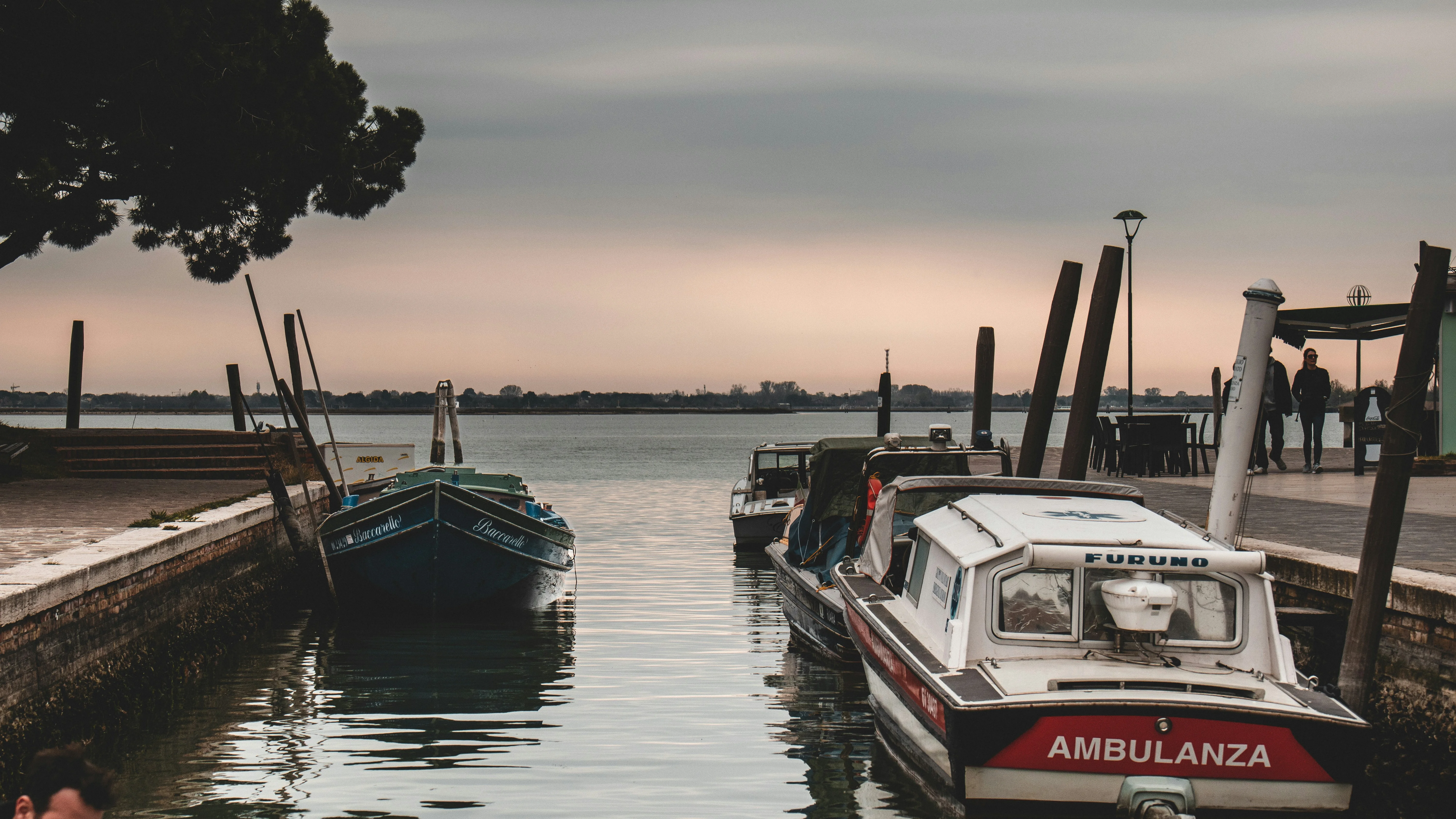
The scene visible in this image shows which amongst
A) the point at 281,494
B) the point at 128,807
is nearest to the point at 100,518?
the point at 281,494

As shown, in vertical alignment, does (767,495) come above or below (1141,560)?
below

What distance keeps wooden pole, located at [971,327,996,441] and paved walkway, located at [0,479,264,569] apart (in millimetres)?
10826

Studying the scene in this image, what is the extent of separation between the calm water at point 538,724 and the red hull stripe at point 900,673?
827 mm

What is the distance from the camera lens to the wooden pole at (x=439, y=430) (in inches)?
1113

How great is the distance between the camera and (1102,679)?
6426 millimetres

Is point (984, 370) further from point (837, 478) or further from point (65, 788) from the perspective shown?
point (65, 788)

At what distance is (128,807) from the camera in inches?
301

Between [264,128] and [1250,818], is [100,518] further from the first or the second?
[1250,818]

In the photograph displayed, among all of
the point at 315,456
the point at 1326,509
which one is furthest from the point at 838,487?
the point at 315,456

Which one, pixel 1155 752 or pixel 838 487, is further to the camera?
pixel 838 487

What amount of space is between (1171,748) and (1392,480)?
2.79 m

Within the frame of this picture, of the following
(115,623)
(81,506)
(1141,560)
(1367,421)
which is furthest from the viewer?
(1367,421)

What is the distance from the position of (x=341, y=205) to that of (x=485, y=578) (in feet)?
39.5

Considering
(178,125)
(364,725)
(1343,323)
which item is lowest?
(364,725)
